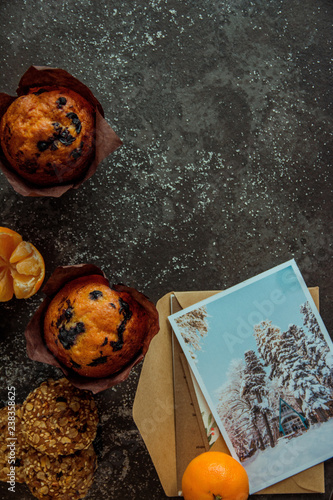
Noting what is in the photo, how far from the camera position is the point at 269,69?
4.18ft

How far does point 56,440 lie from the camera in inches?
41.8

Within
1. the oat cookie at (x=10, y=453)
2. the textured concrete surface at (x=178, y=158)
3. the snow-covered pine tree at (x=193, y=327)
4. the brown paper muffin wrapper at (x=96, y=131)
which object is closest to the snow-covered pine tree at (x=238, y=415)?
the snow-covered pine tree at (x=193, y=327)

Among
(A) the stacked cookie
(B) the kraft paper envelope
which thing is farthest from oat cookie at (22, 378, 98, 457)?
(B) the kraft paper envelope

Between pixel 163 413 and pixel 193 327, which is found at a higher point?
pixel 193 327

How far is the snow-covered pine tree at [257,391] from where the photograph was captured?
1216 millimetres

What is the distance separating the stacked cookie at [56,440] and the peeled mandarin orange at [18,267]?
10.8 inches

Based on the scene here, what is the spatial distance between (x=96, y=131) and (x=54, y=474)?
90 cm

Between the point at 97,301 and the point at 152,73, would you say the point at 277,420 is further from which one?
the point at 152,73

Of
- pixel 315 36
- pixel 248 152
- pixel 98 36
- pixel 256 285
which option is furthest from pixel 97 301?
pixel 315 36

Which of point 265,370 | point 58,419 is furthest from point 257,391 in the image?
point 58,419

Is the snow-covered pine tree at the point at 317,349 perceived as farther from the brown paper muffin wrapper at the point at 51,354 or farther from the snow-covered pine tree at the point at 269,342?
the brown paper muffin wrapper at the point at 51,354

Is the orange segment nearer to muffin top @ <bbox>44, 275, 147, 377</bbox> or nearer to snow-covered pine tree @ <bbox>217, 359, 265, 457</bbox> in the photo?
muffin top @ <bbox>44, 275, 147, 377</bbox>

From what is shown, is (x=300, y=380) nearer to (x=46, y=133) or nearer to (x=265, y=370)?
(x=265, y=370)

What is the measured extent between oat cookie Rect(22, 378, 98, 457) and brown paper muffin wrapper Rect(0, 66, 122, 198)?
53 centimetres
